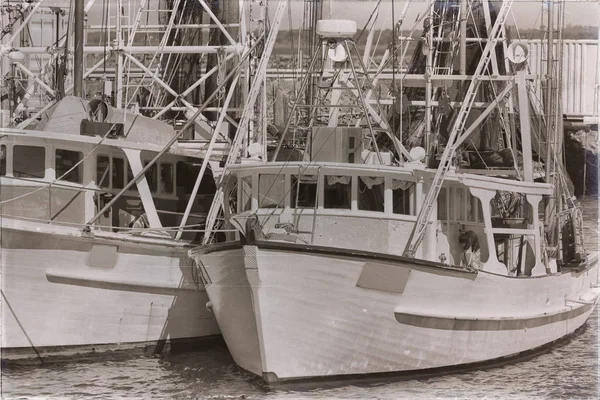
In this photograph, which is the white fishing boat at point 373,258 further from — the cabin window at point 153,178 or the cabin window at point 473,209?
the cabin window at point 153,178

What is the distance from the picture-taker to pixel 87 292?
2027cm

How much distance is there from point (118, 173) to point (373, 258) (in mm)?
6864

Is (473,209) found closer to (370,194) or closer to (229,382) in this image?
(370,194)

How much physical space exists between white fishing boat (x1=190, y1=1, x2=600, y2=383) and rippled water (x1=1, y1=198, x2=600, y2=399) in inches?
11.3

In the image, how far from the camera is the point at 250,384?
722 inches

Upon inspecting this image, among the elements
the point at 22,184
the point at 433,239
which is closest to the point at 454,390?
the point at 433,239

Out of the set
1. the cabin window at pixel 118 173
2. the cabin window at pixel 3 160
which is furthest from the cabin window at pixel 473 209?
the cabin window at pixel 3 160

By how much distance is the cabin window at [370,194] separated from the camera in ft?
62.3

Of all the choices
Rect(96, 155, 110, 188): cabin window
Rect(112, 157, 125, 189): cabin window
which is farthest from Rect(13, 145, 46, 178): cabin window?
Rect(112, 157, 125, 189): cabin window

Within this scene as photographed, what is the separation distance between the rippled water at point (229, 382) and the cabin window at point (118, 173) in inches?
137

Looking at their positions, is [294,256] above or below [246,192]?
below

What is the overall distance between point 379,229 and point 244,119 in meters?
3.22

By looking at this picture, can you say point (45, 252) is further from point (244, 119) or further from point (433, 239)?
point (433, 239)

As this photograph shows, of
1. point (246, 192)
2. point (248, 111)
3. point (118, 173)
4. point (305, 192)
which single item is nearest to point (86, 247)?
point (118, 173)
